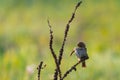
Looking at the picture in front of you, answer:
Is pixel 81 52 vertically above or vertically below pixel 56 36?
below

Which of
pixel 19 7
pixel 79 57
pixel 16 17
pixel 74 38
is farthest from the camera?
pixel 19 7

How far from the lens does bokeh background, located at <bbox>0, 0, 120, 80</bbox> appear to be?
8891 mm

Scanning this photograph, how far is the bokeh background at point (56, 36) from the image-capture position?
8.89 m

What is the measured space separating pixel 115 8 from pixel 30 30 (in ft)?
8.98

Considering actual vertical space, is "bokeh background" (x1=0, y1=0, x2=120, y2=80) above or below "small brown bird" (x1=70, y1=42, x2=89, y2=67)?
above

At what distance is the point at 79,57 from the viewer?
469 centimetres

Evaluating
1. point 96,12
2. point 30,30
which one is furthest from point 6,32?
point 96,12

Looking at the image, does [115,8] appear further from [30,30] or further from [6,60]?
[6,60]

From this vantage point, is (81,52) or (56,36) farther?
(56,36)

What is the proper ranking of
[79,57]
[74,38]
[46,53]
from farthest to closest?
[74,38] → [46,53] → [79,57]

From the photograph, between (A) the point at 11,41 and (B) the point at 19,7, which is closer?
(A) the point at 11,41

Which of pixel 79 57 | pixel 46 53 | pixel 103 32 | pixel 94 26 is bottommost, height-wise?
pixel 79 57

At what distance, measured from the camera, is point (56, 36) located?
15766 millimetres

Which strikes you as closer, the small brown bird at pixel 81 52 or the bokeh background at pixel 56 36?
the small brown bird at pixel 81 52
